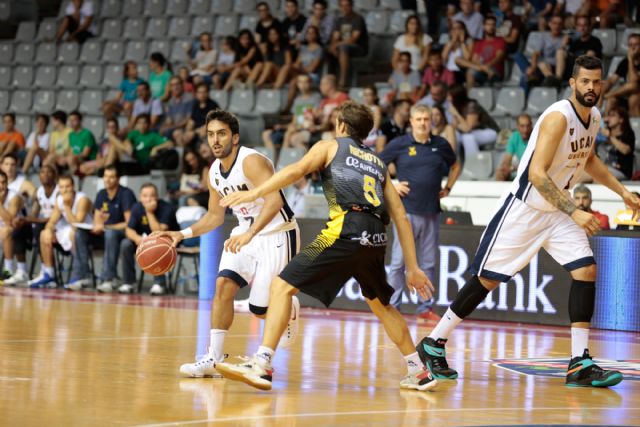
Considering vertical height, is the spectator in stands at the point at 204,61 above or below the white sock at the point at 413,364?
above

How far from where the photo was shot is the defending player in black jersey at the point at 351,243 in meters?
6.53

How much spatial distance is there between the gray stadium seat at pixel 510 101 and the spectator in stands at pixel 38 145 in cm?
767

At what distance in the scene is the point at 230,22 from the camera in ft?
67.3

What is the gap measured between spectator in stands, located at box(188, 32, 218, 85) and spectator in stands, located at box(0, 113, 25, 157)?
314cm

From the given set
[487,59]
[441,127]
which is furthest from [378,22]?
[441,127]

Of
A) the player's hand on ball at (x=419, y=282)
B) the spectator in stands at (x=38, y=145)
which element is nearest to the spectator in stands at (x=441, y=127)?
the player's hand on ball at (x=419, y=282)

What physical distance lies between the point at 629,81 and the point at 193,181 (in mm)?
6093

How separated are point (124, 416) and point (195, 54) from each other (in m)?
15.5

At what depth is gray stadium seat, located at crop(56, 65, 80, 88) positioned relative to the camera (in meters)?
21.8

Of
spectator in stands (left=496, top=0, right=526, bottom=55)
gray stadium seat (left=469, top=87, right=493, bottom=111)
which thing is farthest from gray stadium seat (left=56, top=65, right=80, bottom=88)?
gray stadium seat (left=469, top=87, right=493, bottom=111)

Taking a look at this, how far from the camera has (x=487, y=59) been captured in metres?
16.6

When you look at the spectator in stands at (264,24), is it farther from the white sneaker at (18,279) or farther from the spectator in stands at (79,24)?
the white sneaker at (18,279)

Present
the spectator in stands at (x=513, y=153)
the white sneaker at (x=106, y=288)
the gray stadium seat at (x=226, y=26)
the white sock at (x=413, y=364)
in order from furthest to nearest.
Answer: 1. the gray stadium seat at (x=226, y=26)
2. the white sneaker at (x=106, y=288)
3. the spectator in stands at (x=513, y=153)
4. the white sock at (x=413, y=364)

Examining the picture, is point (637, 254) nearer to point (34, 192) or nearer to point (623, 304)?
point (623, 304)
